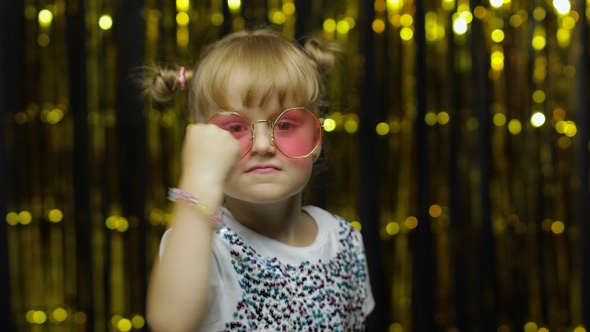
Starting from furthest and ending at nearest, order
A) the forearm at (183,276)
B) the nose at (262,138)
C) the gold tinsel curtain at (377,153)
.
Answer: the gold tinsel curtain at (377,153) < the nose at (262,138) < the forearm at (183,276)

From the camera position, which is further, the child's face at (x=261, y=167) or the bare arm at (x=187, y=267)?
the child's face at (x=261, y=167)

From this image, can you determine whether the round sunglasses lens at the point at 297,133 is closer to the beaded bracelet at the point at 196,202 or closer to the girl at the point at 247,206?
the girl at the point at 247,206

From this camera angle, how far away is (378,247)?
5.47ft

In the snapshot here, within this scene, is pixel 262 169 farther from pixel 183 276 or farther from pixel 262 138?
pixel 183 276

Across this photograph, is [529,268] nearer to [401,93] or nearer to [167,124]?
[401,93]

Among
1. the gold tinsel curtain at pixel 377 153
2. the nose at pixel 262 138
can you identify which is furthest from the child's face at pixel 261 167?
the gold tinsel curtain at pixel 377 153

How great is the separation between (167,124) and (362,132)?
1.33 feet

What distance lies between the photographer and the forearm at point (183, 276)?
32.2 inches

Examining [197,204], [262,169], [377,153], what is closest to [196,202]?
[197,204]

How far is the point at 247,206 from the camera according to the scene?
100cm

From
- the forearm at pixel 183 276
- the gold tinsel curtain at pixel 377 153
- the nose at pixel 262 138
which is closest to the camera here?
the forearm at pixel 183 276

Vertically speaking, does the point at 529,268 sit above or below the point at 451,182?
below

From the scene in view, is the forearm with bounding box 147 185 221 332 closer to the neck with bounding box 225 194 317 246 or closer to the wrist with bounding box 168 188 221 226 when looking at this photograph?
the wrist with bounding box 168 188 221 226

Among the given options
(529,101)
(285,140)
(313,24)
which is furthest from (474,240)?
(285,140)
